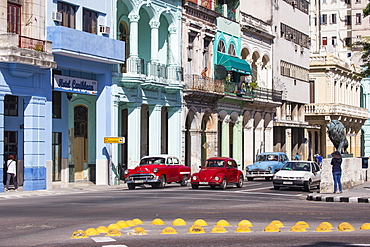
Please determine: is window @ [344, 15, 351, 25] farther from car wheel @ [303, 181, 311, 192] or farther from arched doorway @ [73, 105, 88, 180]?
car wheel @ [303, 181, 311, 192]

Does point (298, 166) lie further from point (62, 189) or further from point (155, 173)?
point (62, 189)

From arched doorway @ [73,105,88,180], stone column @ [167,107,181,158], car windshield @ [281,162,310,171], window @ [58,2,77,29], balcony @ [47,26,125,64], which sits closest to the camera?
car windshield @ [281,162,310,171]

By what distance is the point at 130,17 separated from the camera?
40906mm

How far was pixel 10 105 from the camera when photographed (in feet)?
112

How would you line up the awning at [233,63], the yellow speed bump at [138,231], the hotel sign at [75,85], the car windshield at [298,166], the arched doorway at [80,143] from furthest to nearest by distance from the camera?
the awning at [233,63] < the arched doorway at [80,143] < the hotel sign at [75,85] < the car windshield at [298,166] < the yellow speed bump at [138,231]

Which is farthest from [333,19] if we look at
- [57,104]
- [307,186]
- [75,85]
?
[307,186]

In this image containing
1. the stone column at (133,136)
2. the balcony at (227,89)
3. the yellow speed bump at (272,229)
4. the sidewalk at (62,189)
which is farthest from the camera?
the balcony at (227,89)

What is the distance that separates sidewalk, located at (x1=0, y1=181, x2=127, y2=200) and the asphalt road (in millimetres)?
4908

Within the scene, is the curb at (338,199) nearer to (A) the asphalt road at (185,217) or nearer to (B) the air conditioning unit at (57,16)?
(A) the asphalt road at (185,217)

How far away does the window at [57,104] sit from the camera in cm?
3713

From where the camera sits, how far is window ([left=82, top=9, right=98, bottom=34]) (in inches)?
1454

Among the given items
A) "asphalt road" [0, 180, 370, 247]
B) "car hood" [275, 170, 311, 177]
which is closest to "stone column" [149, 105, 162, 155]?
"car hood" [275, 170, 311, 177]

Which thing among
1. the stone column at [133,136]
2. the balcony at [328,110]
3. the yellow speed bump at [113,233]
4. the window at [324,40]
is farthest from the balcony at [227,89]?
the yellow speed bump at [113,233]

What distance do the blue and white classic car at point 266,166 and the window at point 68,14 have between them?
13.3 m
